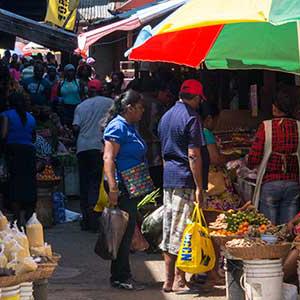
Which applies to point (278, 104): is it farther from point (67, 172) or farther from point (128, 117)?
point (67, 172)

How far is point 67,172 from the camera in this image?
48.1 feet

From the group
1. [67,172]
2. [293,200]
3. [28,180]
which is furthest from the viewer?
[67,172]

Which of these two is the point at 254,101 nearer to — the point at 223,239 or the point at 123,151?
the point at 123,151

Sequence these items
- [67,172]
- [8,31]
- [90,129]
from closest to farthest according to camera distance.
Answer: [8,31] < [90,129] < [67,172]

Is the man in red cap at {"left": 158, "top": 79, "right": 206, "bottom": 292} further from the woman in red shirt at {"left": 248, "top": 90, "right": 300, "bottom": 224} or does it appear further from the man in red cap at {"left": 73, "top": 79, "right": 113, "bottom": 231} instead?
the man in red cap at {"left": 73, "top": 79, "right": 113, "bottom": 231}

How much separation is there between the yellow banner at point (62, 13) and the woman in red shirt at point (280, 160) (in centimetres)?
640

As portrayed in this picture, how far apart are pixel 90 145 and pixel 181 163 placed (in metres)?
3.80

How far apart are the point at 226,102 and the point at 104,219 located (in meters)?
4.54

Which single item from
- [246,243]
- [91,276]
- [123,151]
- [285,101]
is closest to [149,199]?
[91,276]

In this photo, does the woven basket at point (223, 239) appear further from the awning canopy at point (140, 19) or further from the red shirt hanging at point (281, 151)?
the awning canopy at point (140, 19)

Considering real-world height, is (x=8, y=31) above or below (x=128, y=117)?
above

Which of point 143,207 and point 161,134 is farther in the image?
point 143,207

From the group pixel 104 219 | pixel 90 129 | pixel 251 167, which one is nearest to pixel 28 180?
pixel 90 129

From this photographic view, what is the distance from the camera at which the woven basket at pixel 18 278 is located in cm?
524
